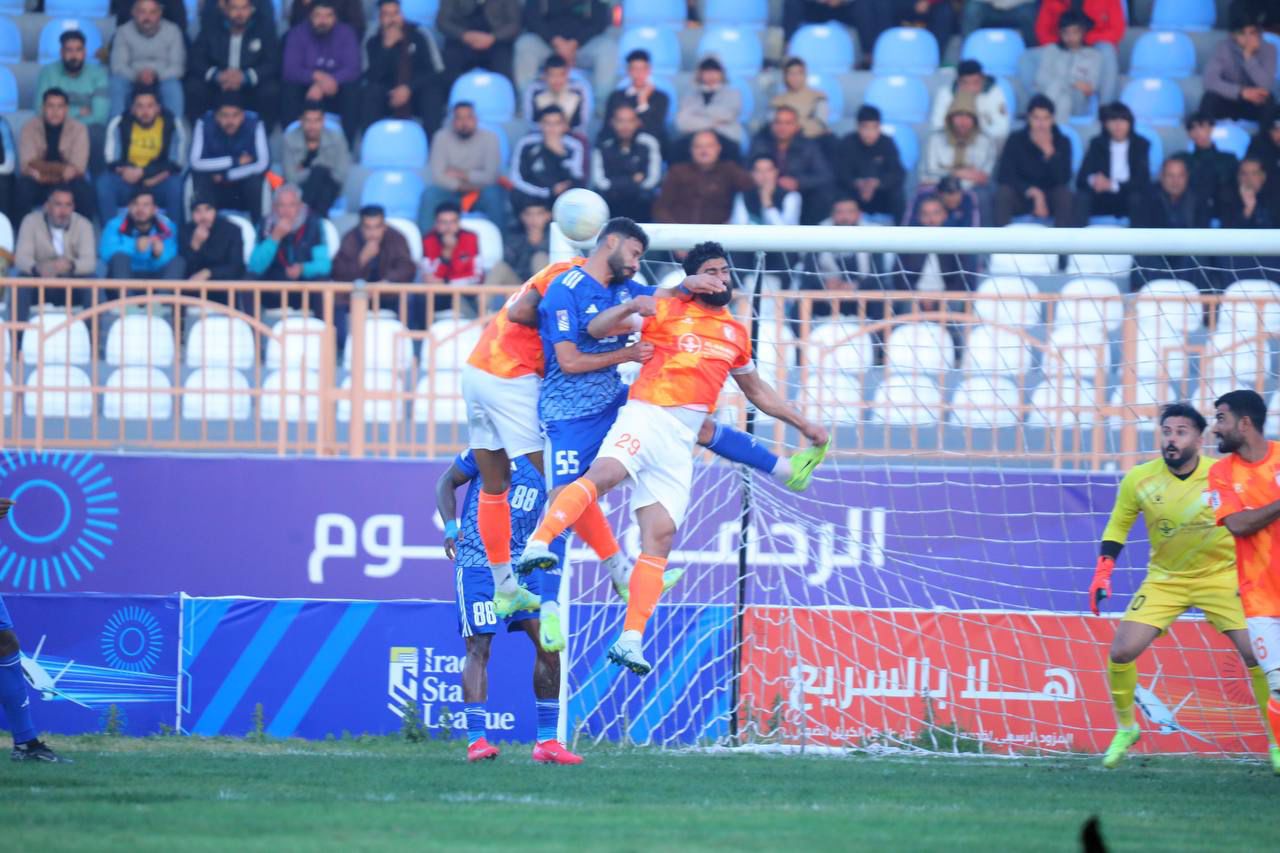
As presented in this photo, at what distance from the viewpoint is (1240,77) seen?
1677cm

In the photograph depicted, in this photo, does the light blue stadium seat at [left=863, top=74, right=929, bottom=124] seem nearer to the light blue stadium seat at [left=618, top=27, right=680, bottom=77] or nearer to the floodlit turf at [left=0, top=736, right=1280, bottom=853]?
the light blue stadium seat at [left=618, top=27, right=680, bottom=77]

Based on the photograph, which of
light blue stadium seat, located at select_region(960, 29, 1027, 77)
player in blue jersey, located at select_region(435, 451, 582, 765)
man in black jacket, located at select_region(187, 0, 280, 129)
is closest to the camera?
player in blue jersey, located at select_region(435, 451, 582, 765)

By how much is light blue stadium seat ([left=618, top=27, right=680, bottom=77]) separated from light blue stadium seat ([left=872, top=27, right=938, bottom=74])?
203cm

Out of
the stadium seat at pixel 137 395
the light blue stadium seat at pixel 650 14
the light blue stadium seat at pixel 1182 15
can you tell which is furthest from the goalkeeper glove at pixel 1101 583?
the light blue stadium seat at pixel 1182 15

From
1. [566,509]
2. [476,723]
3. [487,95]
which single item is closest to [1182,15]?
[487,95]

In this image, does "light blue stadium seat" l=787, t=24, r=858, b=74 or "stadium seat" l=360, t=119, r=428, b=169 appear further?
"light blue stadium seat" l=787, t=24, r=858, b=74

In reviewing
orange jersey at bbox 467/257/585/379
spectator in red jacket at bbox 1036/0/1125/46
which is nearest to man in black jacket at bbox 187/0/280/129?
spectator in red jacket at bbox 1036/0/1125/46

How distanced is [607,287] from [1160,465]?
11.1 feet

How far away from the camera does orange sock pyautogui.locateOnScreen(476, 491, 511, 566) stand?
9133 millimetres

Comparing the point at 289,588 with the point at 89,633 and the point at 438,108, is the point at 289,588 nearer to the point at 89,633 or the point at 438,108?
the point at 89,633

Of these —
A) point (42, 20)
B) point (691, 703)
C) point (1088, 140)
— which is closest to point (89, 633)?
point (691, 703)

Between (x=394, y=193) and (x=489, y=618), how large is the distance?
7839 millimetres

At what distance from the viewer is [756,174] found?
1530 cm

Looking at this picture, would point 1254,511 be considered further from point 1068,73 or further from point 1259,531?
point 1068,73
